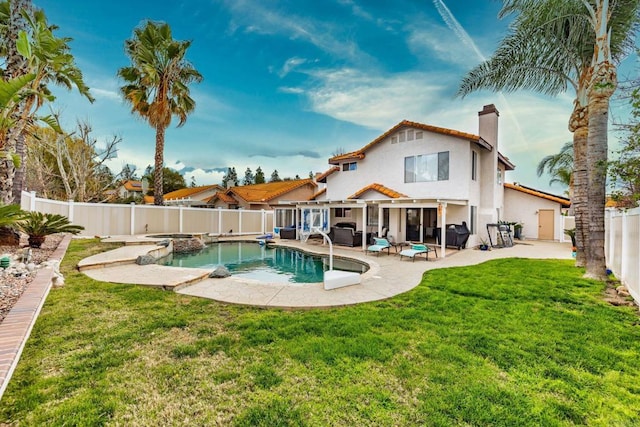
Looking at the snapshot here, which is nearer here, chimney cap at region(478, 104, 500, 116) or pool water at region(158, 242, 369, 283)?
pool water at region(158, 242, 369, 283)

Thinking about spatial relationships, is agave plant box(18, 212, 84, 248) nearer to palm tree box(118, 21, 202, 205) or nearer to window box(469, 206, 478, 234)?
palm tree box(118, 21, 202, 205)

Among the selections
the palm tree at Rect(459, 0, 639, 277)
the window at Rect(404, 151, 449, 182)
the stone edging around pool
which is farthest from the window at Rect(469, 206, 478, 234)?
the stone edging around pool

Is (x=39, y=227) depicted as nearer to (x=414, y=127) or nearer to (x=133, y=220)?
(x=133, y=220)

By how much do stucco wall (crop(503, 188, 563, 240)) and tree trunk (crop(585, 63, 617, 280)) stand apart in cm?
1559

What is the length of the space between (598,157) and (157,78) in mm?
24003

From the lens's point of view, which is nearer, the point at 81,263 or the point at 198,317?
the point at 198,317

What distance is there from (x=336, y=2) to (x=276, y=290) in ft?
49.1

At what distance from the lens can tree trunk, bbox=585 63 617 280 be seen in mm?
8406

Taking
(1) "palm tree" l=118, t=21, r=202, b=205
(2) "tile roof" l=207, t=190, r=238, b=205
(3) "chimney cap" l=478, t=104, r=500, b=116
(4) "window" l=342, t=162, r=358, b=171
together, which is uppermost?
(1) "palm tree" l=118, t=21, r=202, b=205

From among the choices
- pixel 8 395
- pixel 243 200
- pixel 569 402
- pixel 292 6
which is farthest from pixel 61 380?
pixel 243 200

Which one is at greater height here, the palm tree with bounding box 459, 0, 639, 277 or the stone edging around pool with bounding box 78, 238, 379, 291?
the palm tree with bounding box 459, 0, 639, 277

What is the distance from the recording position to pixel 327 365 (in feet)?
12.6

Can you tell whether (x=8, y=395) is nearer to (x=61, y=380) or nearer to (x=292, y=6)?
→ (x=61, y=380)

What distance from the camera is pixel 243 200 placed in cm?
2862
